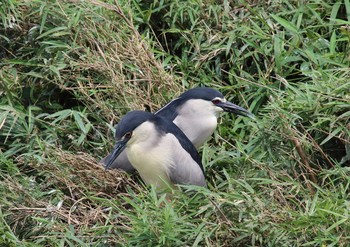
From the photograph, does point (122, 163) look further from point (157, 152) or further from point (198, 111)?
point (198, 111)

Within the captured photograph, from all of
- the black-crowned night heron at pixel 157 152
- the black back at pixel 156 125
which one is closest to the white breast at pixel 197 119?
the black back at pixel 156 125

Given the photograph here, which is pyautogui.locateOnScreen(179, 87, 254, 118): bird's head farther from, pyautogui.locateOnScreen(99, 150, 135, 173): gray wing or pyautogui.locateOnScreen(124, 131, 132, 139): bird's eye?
pyautogui.locateOnScreen(124, 131, 132, 139): bird's eye

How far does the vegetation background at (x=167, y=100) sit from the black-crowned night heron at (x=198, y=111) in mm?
139

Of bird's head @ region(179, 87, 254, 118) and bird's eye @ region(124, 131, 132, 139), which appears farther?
bird's head @ region(179, 87, 254, 118)

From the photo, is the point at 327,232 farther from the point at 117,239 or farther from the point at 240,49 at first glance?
the point at 240,49

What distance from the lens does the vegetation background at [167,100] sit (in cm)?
513

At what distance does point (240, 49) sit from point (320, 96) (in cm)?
112

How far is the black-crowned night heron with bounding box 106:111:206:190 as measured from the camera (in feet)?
18.8

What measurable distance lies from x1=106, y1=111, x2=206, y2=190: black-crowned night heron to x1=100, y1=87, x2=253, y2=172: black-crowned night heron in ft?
1.36

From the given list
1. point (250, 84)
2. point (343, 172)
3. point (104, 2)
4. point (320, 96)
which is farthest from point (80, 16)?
point (343, 172)

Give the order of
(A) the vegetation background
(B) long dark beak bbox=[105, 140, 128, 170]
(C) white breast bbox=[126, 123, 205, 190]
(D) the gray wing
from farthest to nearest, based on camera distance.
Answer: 1. (D) the gray wing
2. (C) white breast bbox=[126, 123, 205, 190]
3. (B) long dark beak bbox=[105, 140, 128, 170]
4. (A) the vegetation background

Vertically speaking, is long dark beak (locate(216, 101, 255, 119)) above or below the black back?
below

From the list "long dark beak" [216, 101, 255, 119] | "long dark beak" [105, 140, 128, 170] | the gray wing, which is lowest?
the gray wing

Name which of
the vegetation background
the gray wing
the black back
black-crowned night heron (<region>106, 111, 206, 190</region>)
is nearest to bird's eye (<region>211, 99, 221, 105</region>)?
the vegetation background
